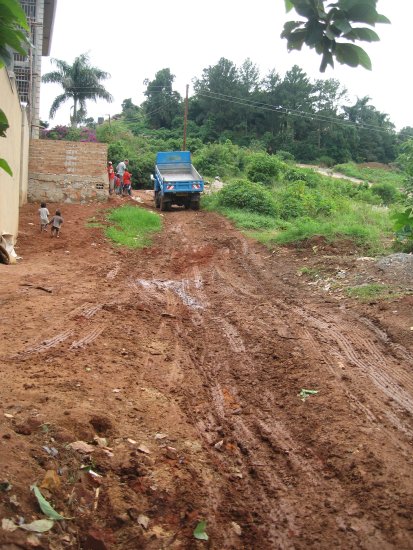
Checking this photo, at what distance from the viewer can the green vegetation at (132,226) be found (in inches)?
603

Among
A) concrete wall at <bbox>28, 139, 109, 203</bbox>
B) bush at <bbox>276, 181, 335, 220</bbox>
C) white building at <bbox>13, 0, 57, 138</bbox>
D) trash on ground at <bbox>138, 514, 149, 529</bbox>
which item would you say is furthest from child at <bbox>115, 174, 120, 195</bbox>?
trash on ground at <bbox>138, 514, 149, 529</bbox>

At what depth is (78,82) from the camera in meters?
42.1

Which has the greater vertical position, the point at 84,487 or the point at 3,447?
the point at 3,447

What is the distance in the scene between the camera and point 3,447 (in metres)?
3.60

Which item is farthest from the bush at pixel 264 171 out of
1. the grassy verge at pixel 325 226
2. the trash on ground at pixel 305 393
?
the trash on ground at pixel 305 393

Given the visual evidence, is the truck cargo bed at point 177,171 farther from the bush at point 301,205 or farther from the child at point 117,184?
the bush at point 301,205

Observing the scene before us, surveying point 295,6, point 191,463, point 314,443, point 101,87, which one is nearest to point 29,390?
point 191,463

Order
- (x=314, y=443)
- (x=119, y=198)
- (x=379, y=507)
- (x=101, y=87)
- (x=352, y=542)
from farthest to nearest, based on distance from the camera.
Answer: (x=101, y=87), (x=119, y=198), (x=314, y=443), (x=379, y=507), (x=352, y=542)

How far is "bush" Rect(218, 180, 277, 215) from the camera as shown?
19.7m

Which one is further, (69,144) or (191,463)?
(69,144)

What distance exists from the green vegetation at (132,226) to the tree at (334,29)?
39.6 ft

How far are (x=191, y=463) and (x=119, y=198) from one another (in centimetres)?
1868

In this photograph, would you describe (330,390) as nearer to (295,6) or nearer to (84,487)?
(84,487)

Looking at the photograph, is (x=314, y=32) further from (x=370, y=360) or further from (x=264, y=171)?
(x=264, y=171)
